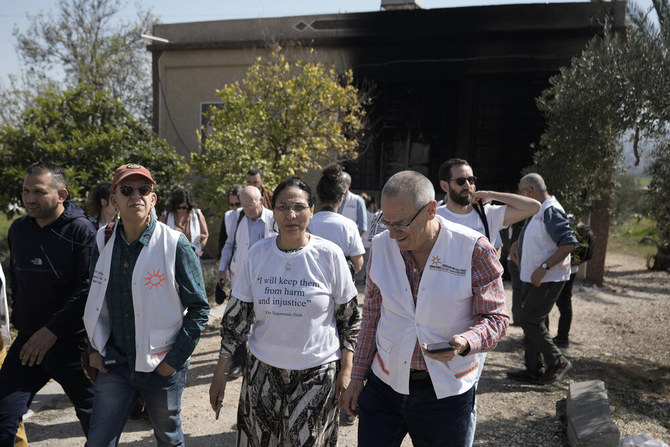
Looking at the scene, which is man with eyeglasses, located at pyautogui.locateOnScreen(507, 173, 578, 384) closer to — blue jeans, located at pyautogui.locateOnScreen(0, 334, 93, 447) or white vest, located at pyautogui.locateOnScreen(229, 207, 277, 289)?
white vest, located at pyautogui.locateOnScreen(229, 207, 277, 289)

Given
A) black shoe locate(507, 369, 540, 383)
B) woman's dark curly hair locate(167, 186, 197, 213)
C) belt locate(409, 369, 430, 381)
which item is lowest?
black shoe locate(507, 369, 540, 383)

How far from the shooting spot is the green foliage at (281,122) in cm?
1086

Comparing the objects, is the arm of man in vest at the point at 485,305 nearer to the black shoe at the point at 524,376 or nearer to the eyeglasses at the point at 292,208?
the eyeglasses at the point at 292,208

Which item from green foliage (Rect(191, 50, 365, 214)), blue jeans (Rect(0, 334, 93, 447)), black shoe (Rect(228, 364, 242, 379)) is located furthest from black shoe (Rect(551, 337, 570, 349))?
blue jeans (Rect(0, 334, 93, 447))

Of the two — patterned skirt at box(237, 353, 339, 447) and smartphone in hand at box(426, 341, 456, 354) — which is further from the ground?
smartphone in hand at box(426, 341, 456, 354)

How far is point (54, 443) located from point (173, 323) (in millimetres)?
2081

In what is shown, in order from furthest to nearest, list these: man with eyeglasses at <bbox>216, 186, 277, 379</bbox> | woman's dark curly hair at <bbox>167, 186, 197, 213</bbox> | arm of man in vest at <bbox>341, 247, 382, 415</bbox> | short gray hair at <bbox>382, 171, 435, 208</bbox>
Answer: woman's dark curly hair at <bbox>167, 186, 197, 213</bbox>, man with eyeglasses at <bbox>216, 186, 277, 379</bbox>, arm of man in vest at <bbox>341, 247, 382, 415</bbox>, short gray hair at <bbox>382, 171, 435, 208</bbox>

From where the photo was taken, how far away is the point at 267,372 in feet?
10.2

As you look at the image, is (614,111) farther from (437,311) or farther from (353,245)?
(437,311)

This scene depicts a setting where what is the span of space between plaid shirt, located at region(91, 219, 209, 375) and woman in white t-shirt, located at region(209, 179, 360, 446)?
19 cm

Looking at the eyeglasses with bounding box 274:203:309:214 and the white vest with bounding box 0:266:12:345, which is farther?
the white vest with bounding box 0:266:12:345

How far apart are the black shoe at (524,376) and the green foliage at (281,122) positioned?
19.4ft

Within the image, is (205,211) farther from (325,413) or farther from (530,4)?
(325,413)

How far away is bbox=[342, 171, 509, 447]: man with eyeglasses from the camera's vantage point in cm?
262
